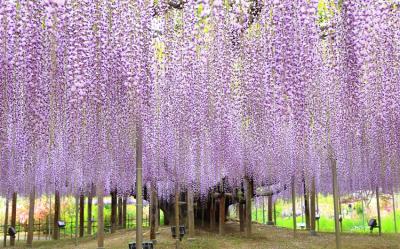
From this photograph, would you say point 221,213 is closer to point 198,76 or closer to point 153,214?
point 153,214

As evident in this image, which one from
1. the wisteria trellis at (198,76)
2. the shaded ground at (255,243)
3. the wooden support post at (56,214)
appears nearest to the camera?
the wisteria trellis at (198,76)

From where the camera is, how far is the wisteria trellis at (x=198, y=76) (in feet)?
21.9

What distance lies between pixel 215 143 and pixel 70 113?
3958mm

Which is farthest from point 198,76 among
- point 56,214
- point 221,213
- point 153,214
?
point 56,214

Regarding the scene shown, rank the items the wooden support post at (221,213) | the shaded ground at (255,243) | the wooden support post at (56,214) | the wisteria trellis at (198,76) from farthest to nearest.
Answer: the wooden support post at (56,214) → the wooden support post at (221,213) → the shaded ground at (255,243) → the wisteria trellis at (198,76)

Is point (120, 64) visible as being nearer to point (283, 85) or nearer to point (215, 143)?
point (283, 85)

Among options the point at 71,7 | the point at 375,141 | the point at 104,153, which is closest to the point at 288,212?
the point at 375,141

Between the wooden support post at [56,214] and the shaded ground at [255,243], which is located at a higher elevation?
the wooden support post at [56,214]

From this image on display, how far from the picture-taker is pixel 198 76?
8703mm

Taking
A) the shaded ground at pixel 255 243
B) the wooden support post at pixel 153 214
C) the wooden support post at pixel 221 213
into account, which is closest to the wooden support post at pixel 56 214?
the shaded ground at pixel 255 243

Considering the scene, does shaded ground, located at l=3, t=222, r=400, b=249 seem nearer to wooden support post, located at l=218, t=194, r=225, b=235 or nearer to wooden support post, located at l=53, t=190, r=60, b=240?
wooden support post, located at l=218, t=194, r=225, b=235

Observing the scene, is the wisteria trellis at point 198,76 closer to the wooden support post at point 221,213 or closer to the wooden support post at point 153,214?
the wooden support post at point 153,214

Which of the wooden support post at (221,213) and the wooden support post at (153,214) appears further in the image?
the wooden support post at (221,213)

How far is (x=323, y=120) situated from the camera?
1025cm
